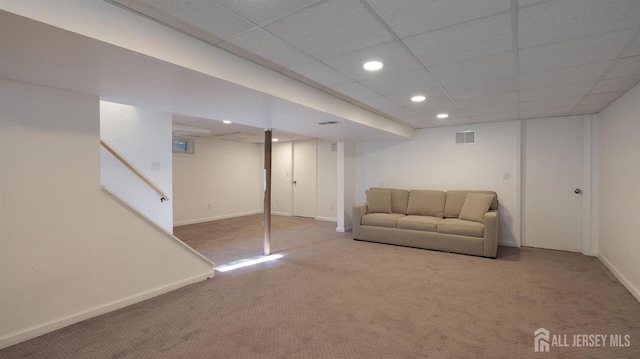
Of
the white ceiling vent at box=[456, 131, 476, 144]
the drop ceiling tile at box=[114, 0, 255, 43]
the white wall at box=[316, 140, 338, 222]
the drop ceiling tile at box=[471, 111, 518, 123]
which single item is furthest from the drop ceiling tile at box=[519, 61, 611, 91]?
the white wall at box=[316, 140, 338, 222]

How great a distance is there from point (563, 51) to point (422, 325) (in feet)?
7.85

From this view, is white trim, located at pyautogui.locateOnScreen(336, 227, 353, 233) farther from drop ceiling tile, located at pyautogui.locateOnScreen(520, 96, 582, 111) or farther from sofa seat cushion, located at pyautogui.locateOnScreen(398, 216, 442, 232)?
drop ceiling tile, located at pyautogui.locateOnScreen(520, 96, 582, 111)

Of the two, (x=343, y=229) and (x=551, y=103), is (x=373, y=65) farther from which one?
(x=343, y=229)

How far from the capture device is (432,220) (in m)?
5.06

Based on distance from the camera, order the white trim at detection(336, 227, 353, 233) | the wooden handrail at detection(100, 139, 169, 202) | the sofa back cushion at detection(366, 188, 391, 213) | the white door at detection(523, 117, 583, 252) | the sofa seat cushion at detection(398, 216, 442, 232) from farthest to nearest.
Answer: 1. the white trim at detection(336, 227, 353, 233)
2. the sofa back cushion at detection(366, 188, 391, 213)
3. the sofa seat cushion at detection(398, 216, 442, 232)
4. the white door at detection(523, 117, 583, 252)
5. the wooden handrail at detection(100, 139, 169, 202)

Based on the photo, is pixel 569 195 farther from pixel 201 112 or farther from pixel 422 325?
pixel 201 112

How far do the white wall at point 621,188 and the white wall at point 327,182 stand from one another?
5.08m

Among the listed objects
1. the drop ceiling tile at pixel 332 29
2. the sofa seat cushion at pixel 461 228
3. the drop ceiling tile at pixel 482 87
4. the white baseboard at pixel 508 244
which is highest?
the drop ceiling tile at pixel 482 87

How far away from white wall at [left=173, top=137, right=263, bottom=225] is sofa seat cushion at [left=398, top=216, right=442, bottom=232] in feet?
16.4

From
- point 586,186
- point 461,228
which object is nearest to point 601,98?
point 586,186

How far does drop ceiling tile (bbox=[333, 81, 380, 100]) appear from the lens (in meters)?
3.06

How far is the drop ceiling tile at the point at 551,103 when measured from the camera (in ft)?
11.9

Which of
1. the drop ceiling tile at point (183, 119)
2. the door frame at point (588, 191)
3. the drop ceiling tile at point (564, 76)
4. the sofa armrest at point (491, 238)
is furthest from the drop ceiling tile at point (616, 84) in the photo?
the drop ceiling tile at point (183, 119)

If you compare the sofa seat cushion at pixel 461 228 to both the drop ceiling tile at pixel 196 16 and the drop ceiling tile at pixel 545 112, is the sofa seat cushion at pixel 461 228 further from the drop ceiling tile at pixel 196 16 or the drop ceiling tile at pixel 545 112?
the drop ceiling tile at pixel 196 16
